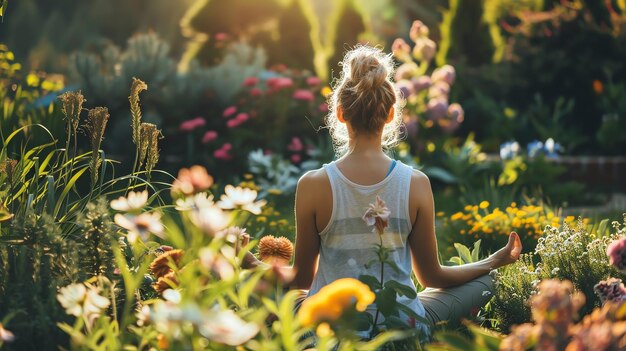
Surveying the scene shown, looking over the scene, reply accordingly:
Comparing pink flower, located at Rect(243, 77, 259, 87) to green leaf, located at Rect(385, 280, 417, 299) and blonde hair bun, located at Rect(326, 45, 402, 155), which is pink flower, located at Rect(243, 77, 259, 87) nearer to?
blonde hair bun, located at Rect(326, 45, 402, 155)

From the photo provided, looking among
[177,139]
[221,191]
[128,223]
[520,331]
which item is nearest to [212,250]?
[128,223]

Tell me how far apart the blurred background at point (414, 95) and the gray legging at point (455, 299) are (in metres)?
2.44

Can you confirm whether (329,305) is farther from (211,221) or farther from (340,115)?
(340,115)

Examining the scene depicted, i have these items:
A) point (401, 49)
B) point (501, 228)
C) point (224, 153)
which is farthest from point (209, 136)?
point (501, 228)

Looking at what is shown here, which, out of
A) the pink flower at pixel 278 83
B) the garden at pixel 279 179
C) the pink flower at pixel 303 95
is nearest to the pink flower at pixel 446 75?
the garden at pixel 279 179

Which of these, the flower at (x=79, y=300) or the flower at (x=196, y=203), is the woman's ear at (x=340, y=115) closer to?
the flower at (x=196, y=203)

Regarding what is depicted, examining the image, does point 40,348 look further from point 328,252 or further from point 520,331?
point 520,331

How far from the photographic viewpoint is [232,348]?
2.21 metres

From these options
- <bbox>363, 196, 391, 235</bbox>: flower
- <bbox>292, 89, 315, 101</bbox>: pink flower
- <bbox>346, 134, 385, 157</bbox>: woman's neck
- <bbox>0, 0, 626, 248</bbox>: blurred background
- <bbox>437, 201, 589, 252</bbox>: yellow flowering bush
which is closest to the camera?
<bbox>363, 196, 391, 235</bbox>: flower

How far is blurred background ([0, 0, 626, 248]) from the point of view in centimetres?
729

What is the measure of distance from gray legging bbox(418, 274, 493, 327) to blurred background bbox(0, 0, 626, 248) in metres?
2.45

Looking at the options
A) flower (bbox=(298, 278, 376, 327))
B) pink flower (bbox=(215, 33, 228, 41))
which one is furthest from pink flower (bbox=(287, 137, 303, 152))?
flower (bbox=(298, 278, 376, 327))

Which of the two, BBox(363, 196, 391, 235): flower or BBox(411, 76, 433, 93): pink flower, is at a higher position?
BBox(411, 76, 433, 93): pink flower

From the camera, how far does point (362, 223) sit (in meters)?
3.02
